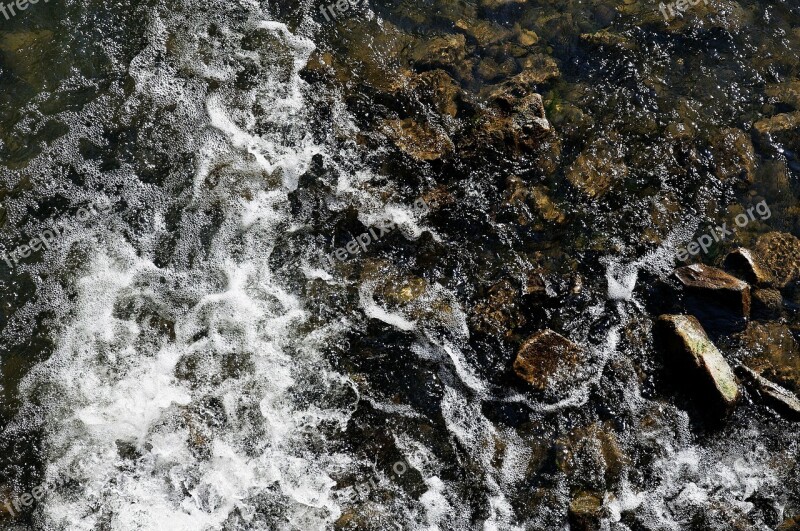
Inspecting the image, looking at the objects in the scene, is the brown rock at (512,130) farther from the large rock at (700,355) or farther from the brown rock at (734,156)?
the large rock at (700,355)

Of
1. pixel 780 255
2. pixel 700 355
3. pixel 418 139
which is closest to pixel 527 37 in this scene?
pixel 418 139

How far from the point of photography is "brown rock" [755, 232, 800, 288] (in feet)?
21.5

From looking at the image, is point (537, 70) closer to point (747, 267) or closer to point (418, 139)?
point (418, 139)

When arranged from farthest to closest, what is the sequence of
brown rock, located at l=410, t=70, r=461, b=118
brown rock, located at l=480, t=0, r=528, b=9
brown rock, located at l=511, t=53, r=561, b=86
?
brown rock, located at l=480, t=0, r=528, b=9
brown rock, located at l=511, t=53, r=561, b=86
brown rock, located at l=410, t=70, r=461, b=118

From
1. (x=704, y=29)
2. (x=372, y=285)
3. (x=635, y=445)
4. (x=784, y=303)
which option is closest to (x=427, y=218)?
(x=372, y=285)

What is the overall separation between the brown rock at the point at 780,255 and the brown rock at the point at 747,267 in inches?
4.7

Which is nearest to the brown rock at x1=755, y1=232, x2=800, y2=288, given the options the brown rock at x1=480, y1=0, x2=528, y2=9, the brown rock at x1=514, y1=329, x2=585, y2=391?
the brown rock at x1=514, y1=329, x2=585, y2=391

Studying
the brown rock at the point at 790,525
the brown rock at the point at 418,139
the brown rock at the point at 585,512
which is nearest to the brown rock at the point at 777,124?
the brown rock at the point at 418,139

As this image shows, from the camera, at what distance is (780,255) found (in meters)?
6.66

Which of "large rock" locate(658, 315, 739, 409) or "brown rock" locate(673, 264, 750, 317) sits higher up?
"brown rock" locate(673, 264, 750, 317)

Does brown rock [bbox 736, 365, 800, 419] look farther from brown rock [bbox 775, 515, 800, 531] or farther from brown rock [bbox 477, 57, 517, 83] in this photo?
brown rock [bbox 477, 57, 517, 83]

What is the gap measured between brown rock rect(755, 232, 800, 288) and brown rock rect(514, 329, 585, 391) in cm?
265

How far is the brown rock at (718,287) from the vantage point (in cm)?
624

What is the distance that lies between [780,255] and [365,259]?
4.84m
